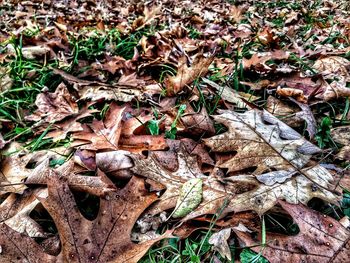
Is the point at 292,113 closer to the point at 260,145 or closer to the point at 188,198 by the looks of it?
the point at 260,145

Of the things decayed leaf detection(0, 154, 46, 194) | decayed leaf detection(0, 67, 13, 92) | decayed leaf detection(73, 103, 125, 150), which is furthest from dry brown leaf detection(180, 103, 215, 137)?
decayed leaf detection(0, 67, 13, 92)

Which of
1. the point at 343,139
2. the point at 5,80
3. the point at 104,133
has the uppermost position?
the point at 343,139

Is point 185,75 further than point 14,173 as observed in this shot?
Yes

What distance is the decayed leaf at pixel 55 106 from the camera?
163cm

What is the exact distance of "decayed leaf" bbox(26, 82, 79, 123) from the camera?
1629 mm

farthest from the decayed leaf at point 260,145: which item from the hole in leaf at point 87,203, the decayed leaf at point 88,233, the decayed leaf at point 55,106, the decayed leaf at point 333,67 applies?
the decayed leaf at point 55,106

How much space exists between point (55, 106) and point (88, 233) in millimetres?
1064

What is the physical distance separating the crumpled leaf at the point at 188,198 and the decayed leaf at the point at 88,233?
4.0 inches

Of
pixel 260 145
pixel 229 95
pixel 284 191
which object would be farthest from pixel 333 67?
pixel 284 191

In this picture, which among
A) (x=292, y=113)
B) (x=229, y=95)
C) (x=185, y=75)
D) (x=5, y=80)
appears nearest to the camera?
(x=292, y=113)

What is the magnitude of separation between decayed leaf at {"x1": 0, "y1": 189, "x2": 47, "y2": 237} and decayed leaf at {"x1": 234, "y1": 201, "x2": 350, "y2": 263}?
2.19ft

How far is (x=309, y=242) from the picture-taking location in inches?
31.8

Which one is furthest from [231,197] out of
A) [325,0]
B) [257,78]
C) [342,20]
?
[325,0]

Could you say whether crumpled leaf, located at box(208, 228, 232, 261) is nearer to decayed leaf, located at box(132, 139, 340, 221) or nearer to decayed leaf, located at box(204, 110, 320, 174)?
decayed leaf, located at box(132, 139, 340, 221)
